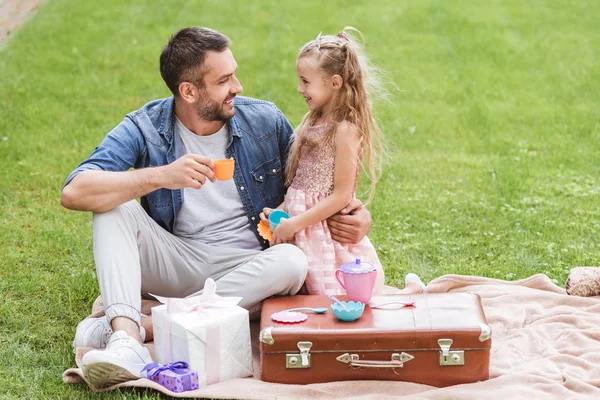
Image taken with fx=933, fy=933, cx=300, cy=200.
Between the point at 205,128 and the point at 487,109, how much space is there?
4.51m

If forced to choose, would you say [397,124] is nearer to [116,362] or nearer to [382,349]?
[382,349]

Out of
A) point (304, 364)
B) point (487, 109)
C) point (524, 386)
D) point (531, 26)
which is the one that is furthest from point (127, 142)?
point (531, 26)

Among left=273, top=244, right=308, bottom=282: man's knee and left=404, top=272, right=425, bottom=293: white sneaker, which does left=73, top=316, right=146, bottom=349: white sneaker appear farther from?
left=404, top=272, right=425, bottom=293: white sneaker

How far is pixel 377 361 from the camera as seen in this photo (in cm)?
368

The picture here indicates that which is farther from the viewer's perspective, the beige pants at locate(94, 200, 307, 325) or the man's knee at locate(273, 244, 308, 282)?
the man's knee at locate(273, 244, 308, 282)

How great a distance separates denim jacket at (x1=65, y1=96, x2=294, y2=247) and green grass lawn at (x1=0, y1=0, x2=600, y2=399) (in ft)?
2.62

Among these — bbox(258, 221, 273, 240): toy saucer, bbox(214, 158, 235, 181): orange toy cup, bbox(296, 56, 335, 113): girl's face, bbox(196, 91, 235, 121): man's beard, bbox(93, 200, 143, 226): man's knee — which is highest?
bbox(296, 56, 335, 113): girl's face

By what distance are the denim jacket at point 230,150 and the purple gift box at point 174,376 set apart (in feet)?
3.07

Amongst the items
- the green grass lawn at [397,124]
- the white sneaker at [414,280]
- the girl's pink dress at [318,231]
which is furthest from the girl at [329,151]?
the green grass lawn at [397,124]

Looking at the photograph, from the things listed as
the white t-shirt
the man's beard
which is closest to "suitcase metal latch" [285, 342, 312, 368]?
the white t-shirt

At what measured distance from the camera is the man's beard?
443 centimetres

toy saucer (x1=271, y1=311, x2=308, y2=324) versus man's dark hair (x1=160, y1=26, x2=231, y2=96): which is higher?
man's dark hair (x1=160, y1=26, x2=231, y2=96)

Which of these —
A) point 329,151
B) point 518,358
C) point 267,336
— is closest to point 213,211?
point 329,151

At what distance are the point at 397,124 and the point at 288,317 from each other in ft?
14.6
